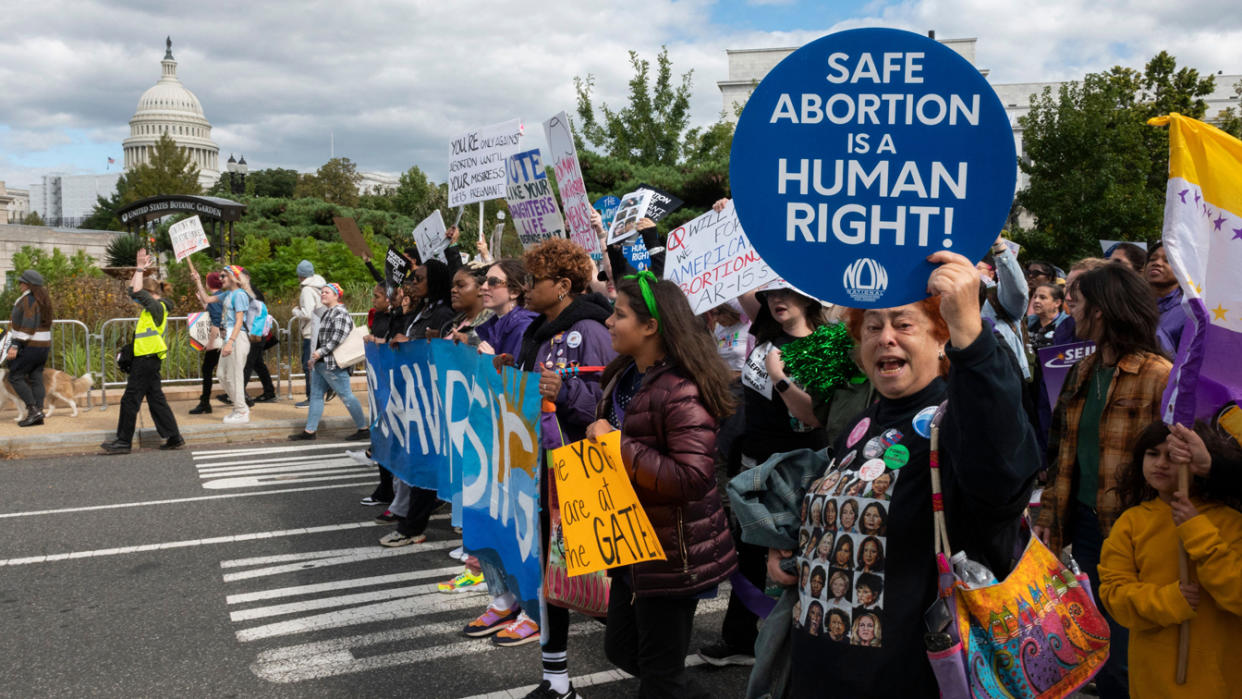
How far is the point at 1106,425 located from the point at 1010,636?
195cm

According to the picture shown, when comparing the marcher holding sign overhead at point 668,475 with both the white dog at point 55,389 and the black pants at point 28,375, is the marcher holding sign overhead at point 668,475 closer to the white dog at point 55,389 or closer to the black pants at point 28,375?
the black pants at point 28,375

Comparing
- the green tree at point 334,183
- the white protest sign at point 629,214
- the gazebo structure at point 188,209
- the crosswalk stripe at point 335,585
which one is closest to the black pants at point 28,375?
the crosswalk stripe at point 335,585

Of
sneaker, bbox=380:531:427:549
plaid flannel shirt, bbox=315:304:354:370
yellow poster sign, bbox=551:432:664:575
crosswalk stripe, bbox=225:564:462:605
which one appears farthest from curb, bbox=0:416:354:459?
yellow poster sign, bbox=551:432:664:575

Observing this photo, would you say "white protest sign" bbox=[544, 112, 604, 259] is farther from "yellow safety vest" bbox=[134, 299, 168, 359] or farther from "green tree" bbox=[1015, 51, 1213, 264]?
"green tree" bbox=[1015, 51, 1213, 264]

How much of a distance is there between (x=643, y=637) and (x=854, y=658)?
51.3 inches

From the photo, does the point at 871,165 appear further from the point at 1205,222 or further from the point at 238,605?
the point at 238,605

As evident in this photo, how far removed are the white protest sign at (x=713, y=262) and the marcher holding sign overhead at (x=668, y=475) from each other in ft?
3.96

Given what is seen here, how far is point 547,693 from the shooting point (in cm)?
385

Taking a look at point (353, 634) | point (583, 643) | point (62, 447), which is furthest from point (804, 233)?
point (62, 447)

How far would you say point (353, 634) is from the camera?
488 cm

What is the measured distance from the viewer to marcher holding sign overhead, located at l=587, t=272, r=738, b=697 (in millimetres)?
3152

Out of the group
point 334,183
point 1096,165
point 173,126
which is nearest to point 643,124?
point 1096,165

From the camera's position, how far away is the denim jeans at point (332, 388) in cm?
1016

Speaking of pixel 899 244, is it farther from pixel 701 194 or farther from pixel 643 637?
pixel 701 194
